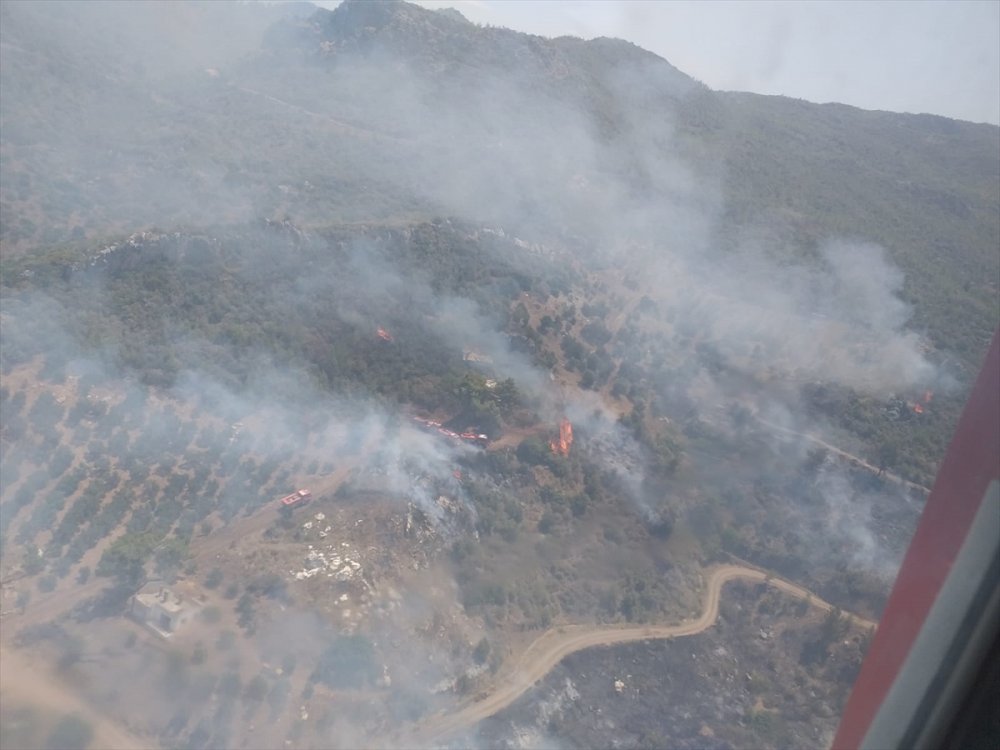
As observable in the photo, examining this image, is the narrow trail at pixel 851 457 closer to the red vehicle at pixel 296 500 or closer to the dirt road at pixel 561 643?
the dirt road at pixel 561 643

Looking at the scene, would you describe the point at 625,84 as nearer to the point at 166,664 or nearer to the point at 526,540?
the point at 526,540

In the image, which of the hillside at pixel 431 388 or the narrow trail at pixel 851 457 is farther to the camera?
the narrow trail at pixel 851 457

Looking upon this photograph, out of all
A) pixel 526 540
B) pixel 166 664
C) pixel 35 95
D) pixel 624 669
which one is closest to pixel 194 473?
pixel 166 664

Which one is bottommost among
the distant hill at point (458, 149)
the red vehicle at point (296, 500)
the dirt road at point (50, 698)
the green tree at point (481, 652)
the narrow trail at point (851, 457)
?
the dirt road at point (50, 698)

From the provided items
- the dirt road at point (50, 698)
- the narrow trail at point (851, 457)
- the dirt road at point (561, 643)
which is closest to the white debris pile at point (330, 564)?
the dirt road at point (561, 643)

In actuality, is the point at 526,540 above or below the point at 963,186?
below

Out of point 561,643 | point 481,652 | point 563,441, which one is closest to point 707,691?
point 561,643
